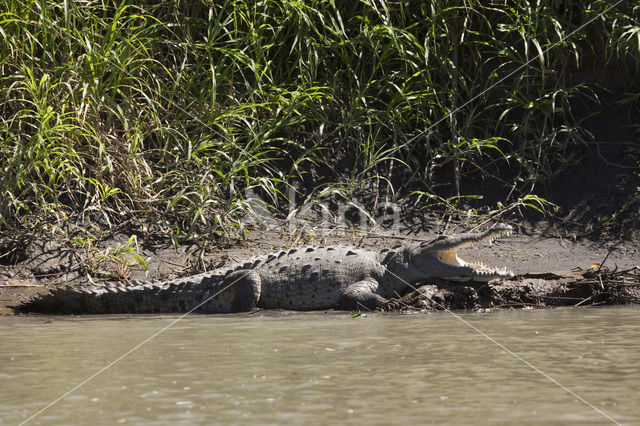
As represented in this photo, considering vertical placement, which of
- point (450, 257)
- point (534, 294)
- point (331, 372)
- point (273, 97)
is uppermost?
point (273, 97)

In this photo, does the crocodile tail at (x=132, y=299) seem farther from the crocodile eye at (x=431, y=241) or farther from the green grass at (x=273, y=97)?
the crocodile eye at (x=431, y=241)

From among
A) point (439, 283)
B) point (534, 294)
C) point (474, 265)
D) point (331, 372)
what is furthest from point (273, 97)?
point (331, 372)

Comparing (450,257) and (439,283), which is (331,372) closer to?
(439,283)

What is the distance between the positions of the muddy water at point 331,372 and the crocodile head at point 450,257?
79 cm

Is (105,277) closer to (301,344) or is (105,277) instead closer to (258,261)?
(258,261)

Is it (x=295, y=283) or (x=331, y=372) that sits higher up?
(x=295, y=283)

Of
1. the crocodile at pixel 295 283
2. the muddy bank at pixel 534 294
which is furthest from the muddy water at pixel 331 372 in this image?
the crocodile at pixel 295 283

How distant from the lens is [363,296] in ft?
17.6

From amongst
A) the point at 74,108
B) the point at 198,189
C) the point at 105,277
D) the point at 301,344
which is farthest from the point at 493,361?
the point at 74,108

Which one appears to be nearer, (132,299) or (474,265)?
(474,265)

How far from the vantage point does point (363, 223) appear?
6875mm

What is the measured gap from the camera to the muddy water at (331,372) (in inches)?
93.4

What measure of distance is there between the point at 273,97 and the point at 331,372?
4.62 metres

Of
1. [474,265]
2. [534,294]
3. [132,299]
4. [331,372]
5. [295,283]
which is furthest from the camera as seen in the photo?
[295,283]
